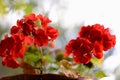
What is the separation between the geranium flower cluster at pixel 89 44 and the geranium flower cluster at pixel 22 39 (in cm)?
8

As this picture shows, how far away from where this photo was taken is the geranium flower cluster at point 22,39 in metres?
1.03

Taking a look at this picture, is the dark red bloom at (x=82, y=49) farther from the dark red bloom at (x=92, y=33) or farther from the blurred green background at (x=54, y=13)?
the blurred green background at (x=54, y=13)

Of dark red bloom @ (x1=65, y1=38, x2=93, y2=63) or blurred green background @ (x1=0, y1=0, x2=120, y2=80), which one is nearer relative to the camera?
dark red bloom @ (x1=65, y1=38, x2=93, y2=63)

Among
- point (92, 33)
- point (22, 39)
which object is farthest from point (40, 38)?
point (92, 33)

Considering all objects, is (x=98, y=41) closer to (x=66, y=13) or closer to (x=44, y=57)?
(x=44, y=57)

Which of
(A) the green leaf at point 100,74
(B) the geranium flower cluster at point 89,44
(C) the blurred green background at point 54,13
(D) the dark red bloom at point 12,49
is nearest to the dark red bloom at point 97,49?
(B) the geranium flower cluster at point 89,44

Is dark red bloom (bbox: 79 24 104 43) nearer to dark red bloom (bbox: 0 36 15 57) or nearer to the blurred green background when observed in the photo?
dark red bloom (bbox: 0 36 15 57)

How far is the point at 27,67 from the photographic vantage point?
3.56 feet

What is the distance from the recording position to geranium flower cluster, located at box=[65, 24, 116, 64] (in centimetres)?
103

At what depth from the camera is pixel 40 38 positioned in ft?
3.43

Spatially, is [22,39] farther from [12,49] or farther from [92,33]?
[92,33]

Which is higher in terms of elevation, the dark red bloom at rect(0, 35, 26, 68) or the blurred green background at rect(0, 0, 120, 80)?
the blurred green background at rect(0, 0, 120, 80)

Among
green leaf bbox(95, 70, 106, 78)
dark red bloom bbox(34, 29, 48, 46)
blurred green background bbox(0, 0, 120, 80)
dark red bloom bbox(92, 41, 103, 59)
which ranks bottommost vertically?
green leaf bbox(95, 70, 106, 78)

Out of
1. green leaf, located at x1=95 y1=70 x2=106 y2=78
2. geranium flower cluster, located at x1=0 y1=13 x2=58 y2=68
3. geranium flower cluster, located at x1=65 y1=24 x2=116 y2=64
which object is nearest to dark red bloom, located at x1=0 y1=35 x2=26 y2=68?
geranium flower cluster, located at x1=0 y1=13 x2=58 y2=68
